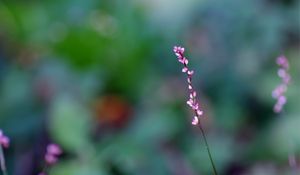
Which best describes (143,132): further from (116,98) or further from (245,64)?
(245,64)

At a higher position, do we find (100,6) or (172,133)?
(100,6)

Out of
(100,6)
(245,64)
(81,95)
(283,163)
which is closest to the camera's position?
(283,163)

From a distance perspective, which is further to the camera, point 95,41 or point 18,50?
point 18,50

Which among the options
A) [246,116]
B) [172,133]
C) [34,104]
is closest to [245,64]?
[246,116]

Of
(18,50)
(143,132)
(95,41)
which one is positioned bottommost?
(143,132)

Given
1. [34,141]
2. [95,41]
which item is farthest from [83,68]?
[34,141]

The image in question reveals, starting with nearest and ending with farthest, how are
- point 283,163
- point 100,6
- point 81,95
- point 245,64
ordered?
1. point 283,163
2. point 81,95
3. point 245,64
4. point 100,6
